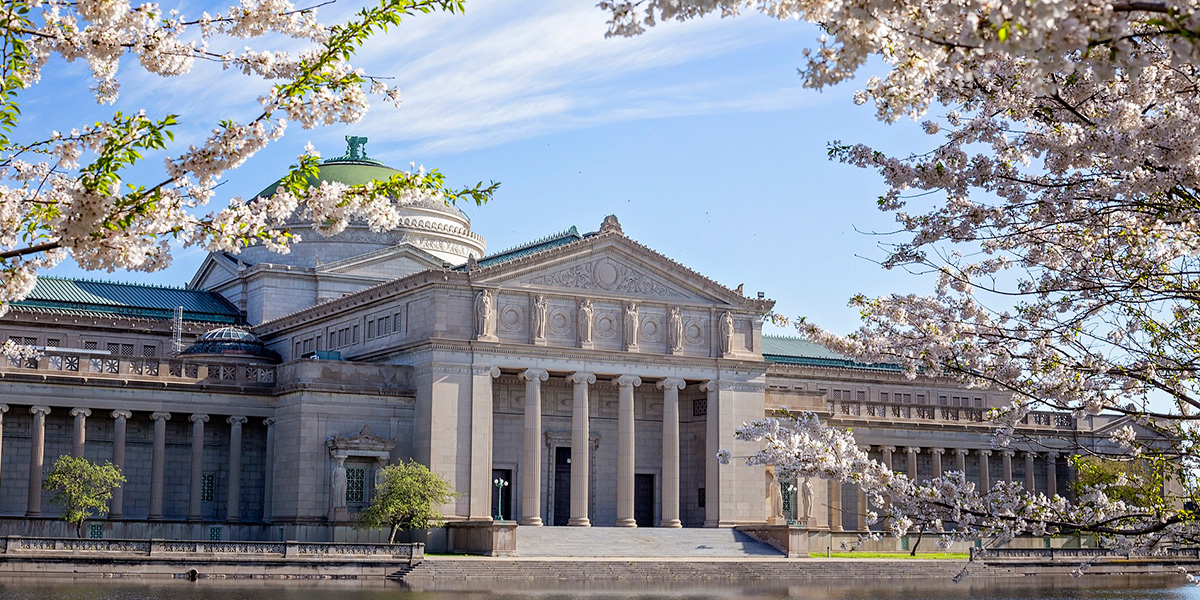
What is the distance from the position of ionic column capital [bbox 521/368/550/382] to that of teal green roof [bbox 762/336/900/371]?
34100mm

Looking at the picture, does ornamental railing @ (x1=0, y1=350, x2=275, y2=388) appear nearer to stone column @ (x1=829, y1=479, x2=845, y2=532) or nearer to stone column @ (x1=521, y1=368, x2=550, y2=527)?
stone column @ (x1=521, y1=368, x2=550, y2=527)

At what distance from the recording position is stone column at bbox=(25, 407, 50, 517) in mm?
71500

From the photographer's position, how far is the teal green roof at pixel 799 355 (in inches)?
4434

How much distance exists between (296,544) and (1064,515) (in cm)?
4501

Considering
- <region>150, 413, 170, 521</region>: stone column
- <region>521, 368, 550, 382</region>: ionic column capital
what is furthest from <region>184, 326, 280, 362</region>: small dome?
<region>521, 368, 550, 382</region>: ionic column capital

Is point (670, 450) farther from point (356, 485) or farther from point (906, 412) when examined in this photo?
point (906, 412)

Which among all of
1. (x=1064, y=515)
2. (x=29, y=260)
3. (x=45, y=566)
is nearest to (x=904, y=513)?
(x=1064, y=515)

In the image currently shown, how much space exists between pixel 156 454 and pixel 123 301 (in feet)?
72.3

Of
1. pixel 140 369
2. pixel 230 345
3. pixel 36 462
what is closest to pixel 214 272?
pixel 230 345

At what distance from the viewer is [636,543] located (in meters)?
75.6

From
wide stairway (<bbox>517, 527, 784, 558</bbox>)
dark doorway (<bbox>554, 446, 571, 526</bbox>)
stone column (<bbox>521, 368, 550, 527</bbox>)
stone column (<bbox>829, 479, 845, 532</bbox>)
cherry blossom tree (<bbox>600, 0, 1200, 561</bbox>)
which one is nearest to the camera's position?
cherry blossom tree (<bbox>600, 0, 1200, 561</bbox>)

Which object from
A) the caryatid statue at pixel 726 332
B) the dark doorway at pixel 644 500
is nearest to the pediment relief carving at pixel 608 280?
the caryatid statue at pixel 726 332

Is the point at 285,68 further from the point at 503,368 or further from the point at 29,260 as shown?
the point at 503,368

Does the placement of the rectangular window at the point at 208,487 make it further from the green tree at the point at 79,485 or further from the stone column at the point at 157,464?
the green tree at the point at 79,485
